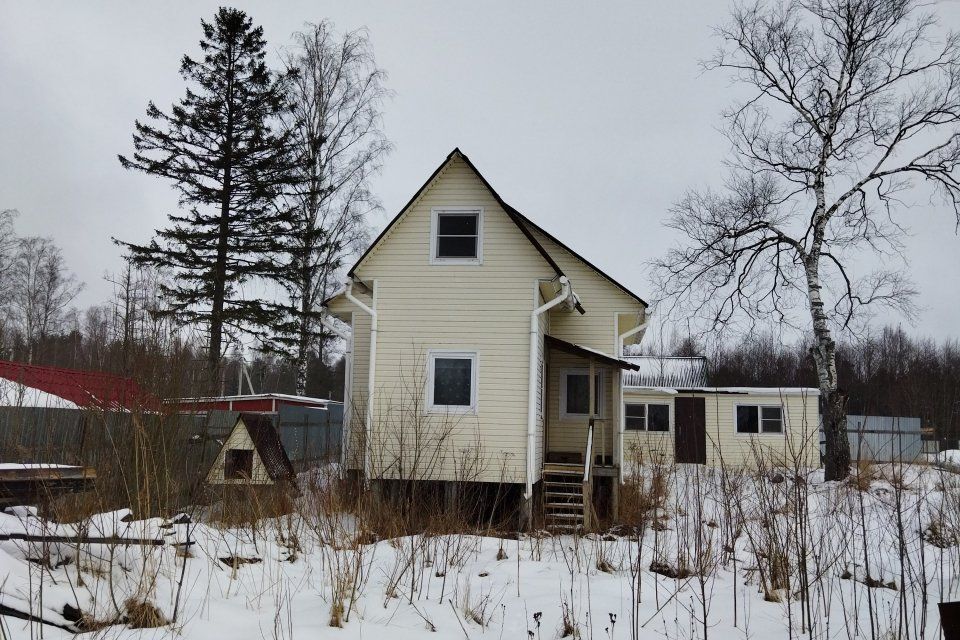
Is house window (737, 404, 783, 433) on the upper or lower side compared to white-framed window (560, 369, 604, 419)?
lower

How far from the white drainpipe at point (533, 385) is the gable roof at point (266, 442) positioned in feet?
13.6

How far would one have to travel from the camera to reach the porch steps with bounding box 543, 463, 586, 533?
39.1ft

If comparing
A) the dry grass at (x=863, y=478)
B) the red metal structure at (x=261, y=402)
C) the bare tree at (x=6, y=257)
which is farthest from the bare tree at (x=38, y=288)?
the dry grass at (x=863, y=478)

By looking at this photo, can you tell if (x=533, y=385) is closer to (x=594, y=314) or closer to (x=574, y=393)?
(x=574, y=393)

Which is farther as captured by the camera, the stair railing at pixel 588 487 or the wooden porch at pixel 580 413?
the wooden porch at pixel 580 413

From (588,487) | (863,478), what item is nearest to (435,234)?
(588,487)

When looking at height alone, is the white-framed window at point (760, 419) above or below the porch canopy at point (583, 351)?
below

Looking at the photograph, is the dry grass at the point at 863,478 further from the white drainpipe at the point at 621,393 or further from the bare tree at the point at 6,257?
the bare tree at the point at 6,257

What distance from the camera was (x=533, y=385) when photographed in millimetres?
11766

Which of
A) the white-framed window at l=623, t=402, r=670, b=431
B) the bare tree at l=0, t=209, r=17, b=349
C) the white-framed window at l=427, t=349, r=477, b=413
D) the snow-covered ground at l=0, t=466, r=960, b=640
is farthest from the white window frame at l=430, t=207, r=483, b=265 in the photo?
the bare tree at l=0, t=209, r=17, b=349

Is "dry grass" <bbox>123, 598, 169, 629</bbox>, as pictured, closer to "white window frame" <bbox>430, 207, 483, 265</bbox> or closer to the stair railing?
the stair railing

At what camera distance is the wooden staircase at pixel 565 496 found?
11609mm

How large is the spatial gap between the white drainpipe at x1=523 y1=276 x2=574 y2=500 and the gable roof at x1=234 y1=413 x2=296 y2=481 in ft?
13.6

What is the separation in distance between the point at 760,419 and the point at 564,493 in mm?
13574
